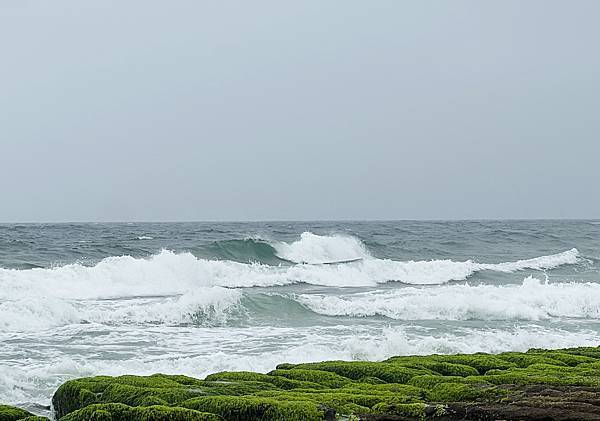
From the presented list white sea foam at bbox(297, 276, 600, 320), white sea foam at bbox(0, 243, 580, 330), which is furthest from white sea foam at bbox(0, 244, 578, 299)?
white sea foam at bbox(297, 276, 600, 320)

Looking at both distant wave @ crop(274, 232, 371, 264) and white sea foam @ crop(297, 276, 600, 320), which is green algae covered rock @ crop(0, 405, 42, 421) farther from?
distant wave @ crop(274, 232, 371, 264)

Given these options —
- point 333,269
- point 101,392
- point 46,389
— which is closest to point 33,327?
point 46,389

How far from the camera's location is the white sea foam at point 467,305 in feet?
75.1

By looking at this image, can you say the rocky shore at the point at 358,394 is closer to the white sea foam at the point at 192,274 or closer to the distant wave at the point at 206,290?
the distant wave at the point at 206,290

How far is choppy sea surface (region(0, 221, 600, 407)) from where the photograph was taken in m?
14.6

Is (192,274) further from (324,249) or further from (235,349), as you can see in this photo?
(235,349)

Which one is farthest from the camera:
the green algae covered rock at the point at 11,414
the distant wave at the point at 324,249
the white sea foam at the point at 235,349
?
the distant wave at the point at 324,249

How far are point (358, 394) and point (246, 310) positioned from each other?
46.8 ft

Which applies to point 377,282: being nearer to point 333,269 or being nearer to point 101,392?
point 333,269

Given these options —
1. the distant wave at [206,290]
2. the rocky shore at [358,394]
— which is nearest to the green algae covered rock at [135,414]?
the rocky shore at [358,394]

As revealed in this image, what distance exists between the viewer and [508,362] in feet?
37.7

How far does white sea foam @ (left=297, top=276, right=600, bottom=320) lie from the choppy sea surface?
0.07 m

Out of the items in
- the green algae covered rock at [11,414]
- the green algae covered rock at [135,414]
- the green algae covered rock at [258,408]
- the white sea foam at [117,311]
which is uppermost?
the green algae covered rock at [258,408]

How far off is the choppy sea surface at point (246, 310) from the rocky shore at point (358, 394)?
2.70 meters
